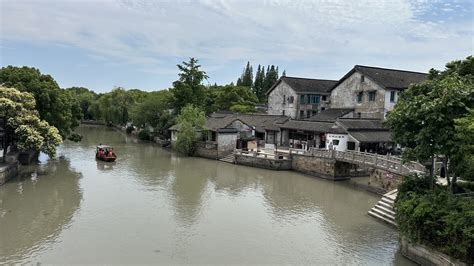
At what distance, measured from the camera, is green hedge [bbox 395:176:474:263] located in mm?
12484

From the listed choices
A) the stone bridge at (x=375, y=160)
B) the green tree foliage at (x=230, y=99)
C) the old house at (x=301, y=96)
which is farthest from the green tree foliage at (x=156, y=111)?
the stone bridge at (x=375, y=160)

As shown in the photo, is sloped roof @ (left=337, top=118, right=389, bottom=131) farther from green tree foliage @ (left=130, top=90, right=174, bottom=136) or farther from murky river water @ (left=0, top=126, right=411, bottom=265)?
green tree foliage @ (left=130, top=90, right=174, bottom=136)

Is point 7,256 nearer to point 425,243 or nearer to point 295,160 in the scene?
point 425,243

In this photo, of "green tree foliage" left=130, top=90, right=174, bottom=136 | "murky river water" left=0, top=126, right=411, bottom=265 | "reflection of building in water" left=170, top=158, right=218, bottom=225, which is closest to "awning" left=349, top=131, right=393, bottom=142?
"murky river water" left=0, top=126, right=411, bottom=265

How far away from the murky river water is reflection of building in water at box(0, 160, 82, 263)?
0.05 m

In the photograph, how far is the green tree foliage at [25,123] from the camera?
27.5 metres

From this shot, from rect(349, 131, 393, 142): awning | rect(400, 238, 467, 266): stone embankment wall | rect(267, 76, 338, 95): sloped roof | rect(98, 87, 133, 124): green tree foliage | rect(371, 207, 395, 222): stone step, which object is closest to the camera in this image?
rect(400, 238, 467, 266): stone embankment wall

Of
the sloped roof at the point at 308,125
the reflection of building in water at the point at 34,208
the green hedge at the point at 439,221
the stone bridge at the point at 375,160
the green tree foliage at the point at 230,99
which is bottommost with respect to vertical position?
the reflection of building in water at the point at 34,208

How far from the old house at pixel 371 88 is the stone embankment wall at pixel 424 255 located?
25.0m

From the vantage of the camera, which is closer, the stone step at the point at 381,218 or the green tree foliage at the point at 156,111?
the stone step at the point at 381,218

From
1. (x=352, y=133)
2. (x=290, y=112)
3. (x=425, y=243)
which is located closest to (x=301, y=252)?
(x=425, y=243)

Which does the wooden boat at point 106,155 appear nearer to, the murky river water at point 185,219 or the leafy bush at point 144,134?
the murky river water at point 185,219

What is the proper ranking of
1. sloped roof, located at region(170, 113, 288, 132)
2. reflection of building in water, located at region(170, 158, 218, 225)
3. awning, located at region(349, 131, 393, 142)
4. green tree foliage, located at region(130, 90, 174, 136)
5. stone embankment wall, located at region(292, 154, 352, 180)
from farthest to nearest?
green tree foliage, located at region(130, 90, 174, 136) → sloped roof, located at region(170, 113, 288, 132) → awning, located at region(349, 131, 393, 142) → stone embankment wall, located at region(292, 154, 352, 180) → reflection of building in water, located at region(170, 158, 218, 225)

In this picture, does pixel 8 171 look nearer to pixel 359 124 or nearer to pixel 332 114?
pixel 359 124
